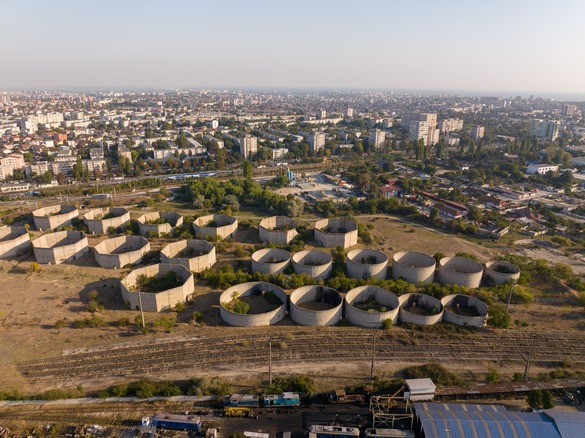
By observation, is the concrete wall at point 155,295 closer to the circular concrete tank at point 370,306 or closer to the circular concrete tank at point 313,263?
the circular concrete tank at point 313,263

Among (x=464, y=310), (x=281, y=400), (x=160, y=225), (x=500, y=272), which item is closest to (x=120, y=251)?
(x=160, y=225)

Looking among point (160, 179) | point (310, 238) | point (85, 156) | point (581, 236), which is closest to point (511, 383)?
point (310, 238)

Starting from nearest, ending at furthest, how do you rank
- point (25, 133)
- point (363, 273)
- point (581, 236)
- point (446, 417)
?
point (446, 417), point (363, 273), point (581, 236), point (25, 133)

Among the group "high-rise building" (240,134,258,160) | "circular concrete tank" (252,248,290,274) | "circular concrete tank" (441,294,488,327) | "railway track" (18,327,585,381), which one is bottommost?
"railway track" (18,327,585,381)

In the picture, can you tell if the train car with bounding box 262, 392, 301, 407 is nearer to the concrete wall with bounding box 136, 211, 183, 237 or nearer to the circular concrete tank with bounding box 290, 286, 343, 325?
the circular concrete tank with bounding box 290, 286, 343, 325

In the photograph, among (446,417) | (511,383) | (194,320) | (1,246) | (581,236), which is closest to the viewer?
(446,417)

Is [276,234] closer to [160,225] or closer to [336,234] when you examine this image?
[336,234]

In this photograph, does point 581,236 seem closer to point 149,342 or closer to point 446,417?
point 446,417

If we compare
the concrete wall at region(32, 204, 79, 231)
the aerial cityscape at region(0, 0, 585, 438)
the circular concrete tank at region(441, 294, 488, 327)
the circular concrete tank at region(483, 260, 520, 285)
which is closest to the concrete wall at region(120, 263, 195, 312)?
the aerial cityscape at region(0, 0, 585, 438)
